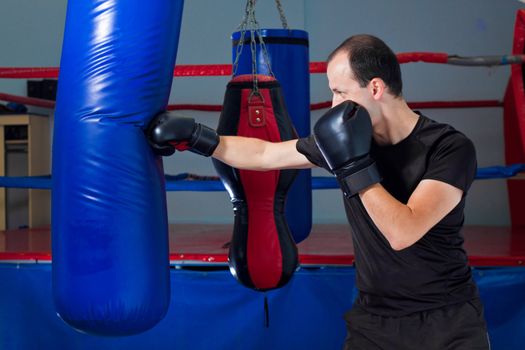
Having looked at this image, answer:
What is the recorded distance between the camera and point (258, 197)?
2.11 metres

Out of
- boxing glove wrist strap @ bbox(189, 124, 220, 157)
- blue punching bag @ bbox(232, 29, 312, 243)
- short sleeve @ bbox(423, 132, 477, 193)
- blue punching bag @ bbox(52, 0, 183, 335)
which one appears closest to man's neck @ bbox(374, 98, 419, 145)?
short sleeve @ bbox(423, 132, 477, 193)

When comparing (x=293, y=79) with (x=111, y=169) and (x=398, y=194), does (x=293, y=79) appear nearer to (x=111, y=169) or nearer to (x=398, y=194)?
(x=398, y=194)

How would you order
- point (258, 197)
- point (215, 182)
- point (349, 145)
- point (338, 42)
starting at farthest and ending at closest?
point (338, 42), point (215, 182), point (258, 197), point (349, 145)

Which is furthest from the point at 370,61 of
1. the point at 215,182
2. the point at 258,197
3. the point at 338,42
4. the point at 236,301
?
the point at 338,42

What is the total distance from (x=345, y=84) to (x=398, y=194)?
0.99 ft

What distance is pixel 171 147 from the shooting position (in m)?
1.79

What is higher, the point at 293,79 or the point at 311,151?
the point at 293,79

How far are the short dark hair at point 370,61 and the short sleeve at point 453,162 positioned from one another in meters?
0.19

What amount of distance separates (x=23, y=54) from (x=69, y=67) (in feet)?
14.3

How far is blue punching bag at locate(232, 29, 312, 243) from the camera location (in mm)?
2658

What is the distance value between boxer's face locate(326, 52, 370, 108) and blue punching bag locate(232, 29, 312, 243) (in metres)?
0.96

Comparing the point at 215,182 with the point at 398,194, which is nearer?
the point at 398,194

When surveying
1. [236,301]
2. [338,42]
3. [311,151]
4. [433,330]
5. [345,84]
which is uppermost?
[338,42]

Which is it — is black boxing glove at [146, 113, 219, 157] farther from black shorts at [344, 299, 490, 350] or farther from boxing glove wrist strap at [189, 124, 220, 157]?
black shorts at [344, 299, 490, 350]
